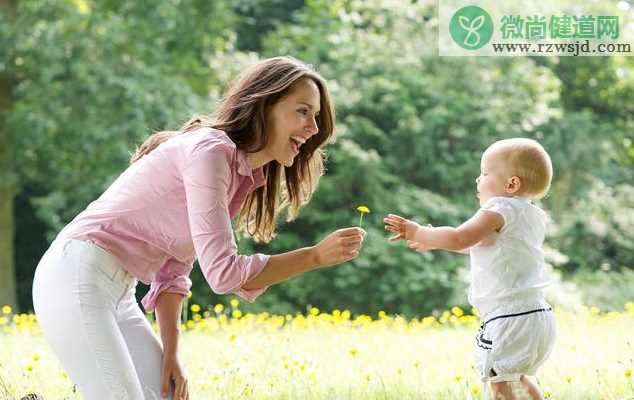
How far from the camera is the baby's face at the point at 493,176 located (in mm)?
3416

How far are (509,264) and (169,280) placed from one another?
4.15 feet

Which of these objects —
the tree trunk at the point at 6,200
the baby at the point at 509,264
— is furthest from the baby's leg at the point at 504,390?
the tree trunk at the point at 6,200

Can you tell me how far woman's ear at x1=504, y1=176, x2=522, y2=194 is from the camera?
3.39 metres

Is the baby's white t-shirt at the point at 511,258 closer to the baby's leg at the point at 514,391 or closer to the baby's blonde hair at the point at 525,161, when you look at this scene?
the baby's blonde hair at the point at 525,161

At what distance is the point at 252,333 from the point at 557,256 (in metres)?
6.77

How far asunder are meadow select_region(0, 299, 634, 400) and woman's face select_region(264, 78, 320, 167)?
0.94m

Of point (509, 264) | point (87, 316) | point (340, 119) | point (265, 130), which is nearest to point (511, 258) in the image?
point (509, 264)

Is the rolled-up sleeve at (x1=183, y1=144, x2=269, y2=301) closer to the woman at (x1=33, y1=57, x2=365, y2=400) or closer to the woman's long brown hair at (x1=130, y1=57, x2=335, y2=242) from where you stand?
the woman at (x1=33, y1=57, x2=365, y2=400)

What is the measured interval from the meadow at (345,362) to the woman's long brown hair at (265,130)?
778mm

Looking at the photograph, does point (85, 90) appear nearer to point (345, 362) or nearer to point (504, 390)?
point (345, 362)

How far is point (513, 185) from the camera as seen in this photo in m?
3.40

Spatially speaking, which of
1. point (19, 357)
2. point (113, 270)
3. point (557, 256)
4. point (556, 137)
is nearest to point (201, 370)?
point (19, 357)

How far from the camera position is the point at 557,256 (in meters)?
11.7

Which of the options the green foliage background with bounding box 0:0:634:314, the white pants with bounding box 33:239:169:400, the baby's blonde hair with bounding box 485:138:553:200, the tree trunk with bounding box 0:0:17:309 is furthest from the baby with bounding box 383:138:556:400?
the tree trunk with bounding box 0:0:17:309
